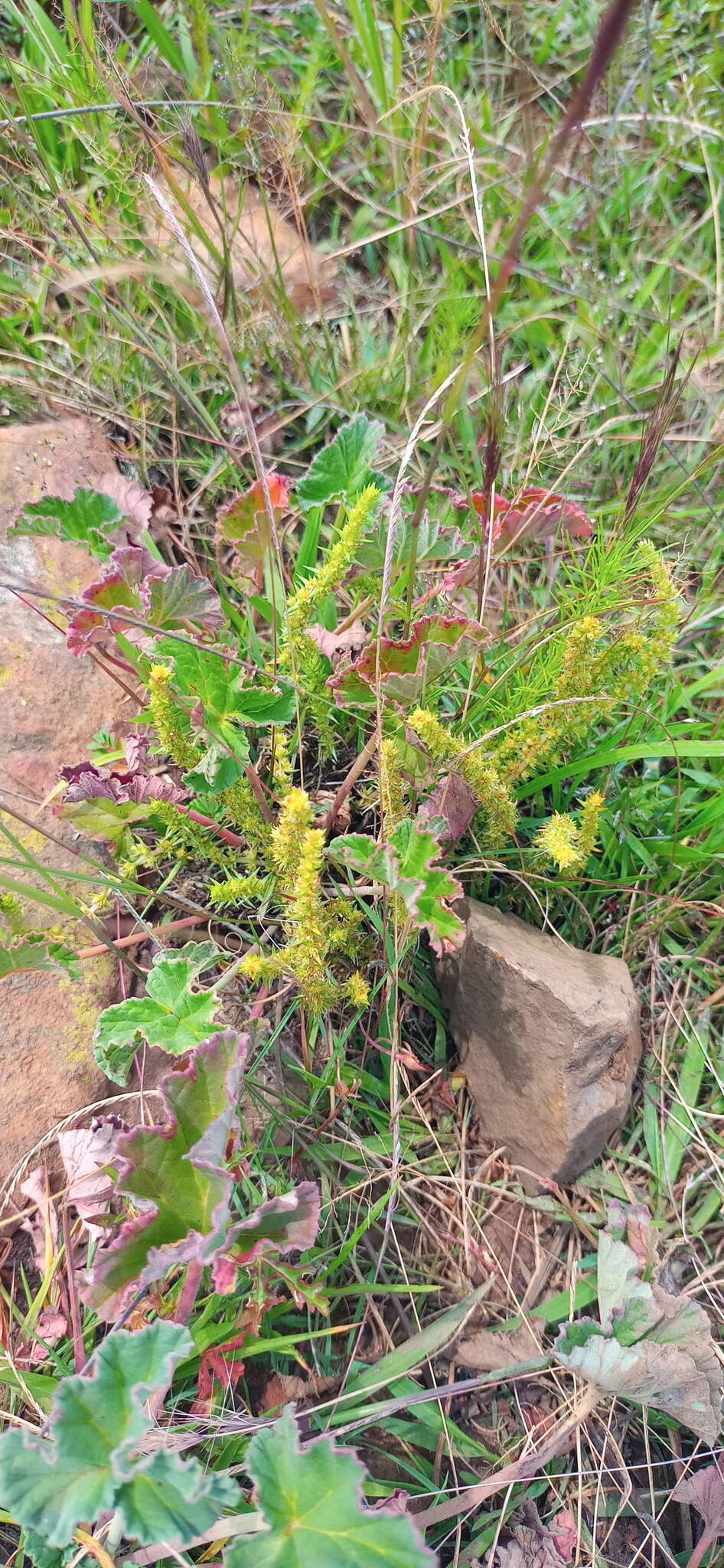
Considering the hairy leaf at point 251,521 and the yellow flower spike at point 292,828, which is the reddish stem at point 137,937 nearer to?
the yellow flower spike at point 292,828

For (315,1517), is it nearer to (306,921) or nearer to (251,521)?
(306,921)

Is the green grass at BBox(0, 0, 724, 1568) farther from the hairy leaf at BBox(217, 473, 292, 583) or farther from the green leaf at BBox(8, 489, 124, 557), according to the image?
the green leaf at BBox(8, 489, 124, 557)

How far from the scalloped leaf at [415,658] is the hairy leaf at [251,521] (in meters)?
0.44

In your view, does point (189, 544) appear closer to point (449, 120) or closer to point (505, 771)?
point (505, 771)

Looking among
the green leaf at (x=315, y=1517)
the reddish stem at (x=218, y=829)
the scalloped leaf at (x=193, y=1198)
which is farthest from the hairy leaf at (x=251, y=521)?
the green leaf at (x=315, y=1517)

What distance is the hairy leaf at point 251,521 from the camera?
6.84 feet

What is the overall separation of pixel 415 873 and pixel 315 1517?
0.96 m

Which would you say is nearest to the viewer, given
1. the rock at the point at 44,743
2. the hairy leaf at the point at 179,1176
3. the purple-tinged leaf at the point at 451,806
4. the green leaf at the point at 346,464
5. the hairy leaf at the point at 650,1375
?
the hairy leaf at the point at 179,1176

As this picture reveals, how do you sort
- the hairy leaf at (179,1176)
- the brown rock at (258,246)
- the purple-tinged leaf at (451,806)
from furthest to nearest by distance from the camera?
1. the brown rock at (258,246)
2. the purple-tinged leaf at (451,806)
3. the hairy leaf at (179,1176)

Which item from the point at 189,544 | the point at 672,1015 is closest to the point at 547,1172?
the point at 672,1015

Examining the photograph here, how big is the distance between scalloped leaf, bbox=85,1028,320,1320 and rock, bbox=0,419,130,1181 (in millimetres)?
408

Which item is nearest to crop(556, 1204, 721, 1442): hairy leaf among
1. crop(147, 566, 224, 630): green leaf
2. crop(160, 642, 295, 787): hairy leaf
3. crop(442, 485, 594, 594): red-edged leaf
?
crop(160, 642, 295, 787): hairy leaf

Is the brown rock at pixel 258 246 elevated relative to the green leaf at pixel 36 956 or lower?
elevated

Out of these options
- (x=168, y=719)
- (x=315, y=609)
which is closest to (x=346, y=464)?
(x=315, y=609)
